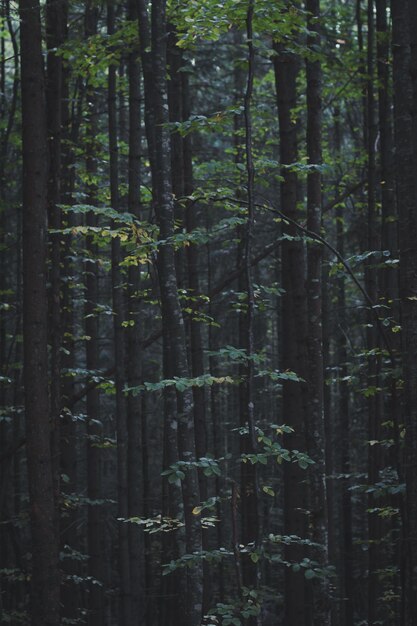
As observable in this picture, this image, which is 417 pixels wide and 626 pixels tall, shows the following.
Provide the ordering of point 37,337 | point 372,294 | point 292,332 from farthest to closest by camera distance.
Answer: point 372,294 < point 292,332 < point 37,337

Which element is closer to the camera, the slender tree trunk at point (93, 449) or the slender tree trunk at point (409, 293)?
the slender tree trunk at point (409, 293)

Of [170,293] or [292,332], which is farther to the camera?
[292,332]

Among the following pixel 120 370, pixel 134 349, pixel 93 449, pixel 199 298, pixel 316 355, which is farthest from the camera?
pixel 93 449

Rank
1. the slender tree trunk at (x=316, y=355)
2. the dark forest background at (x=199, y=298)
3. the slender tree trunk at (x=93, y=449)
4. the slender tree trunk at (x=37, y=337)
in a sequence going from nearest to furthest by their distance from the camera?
the dark forest background at (x=199, y=298), the slender tree trunk at (x=316, y=355), the slender tree trunk at (x=37, y=337), the slender tree trunk at (x=93, y=449)

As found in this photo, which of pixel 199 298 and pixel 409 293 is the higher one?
pixel 199 298

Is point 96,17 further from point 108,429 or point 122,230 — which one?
point 108,429

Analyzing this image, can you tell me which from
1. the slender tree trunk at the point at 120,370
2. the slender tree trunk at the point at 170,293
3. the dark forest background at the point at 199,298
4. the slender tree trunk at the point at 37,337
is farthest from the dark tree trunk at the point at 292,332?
the slender tree trunk at the point at 37,337

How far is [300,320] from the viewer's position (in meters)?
10.5

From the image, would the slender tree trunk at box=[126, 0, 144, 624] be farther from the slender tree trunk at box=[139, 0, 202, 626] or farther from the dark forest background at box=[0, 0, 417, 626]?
the slender tree trunk at box=[139, 0, 202, 626]

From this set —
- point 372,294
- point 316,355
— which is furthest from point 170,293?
point 372,294

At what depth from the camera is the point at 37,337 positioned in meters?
9.51

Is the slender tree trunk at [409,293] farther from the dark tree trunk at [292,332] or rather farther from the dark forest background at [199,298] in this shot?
the dark tree trunk at [292,332]

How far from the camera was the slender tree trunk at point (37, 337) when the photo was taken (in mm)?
9367

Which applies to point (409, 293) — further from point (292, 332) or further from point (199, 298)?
point (292, 332)
